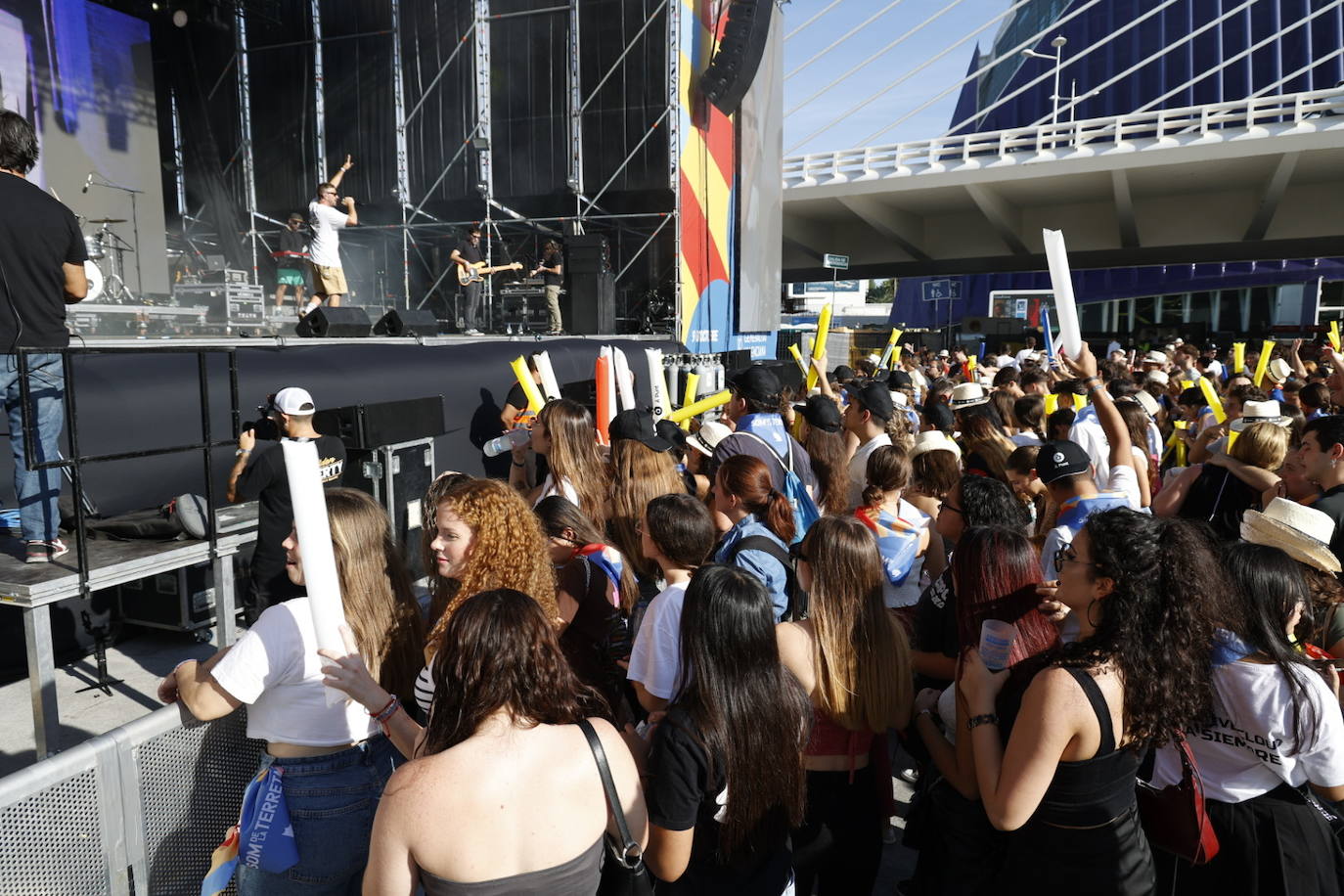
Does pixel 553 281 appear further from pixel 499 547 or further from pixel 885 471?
pixel 499 547

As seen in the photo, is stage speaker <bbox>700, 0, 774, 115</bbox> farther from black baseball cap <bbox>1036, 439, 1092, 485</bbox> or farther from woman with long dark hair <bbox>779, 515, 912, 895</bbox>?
woman with long dark hair <bbox>779, 515, 912, 895</bbox>

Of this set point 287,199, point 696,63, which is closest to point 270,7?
point 287,199

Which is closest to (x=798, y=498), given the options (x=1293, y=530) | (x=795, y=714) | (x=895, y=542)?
(x=895, y=542)

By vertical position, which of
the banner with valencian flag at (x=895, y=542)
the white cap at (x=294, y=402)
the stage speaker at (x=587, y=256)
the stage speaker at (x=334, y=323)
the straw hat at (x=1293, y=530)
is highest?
the stage speaker at (x=587, y=256)

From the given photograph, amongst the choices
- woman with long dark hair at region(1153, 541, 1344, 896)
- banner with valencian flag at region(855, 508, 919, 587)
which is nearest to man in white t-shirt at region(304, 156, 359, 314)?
banner with valencian flag at region(855, 508, 919, 587)

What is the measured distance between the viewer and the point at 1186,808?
209 centimetres

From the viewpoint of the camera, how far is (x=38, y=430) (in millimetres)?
3449

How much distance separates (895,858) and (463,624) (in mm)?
2207

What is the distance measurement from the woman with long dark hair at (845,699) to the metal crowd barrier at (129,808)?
154 cm

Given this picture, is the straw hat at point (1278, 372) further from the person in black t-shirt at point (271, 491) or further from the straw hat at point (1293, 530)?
the person in black t-shirt at point (271, 491)

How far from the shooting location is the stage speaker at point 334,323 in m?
8.02

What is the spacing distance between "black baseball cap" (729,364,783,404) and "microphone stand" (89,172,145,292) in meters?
11.1

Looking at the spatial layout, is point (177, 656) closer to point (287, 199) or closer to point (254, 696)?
point (254, 696)

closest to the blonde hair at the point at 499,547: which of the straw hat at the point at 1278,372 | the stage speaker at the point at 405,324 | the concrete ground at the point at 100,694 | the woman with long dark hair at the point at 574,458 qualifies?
the woman with long dark hair at the point at 574,458
